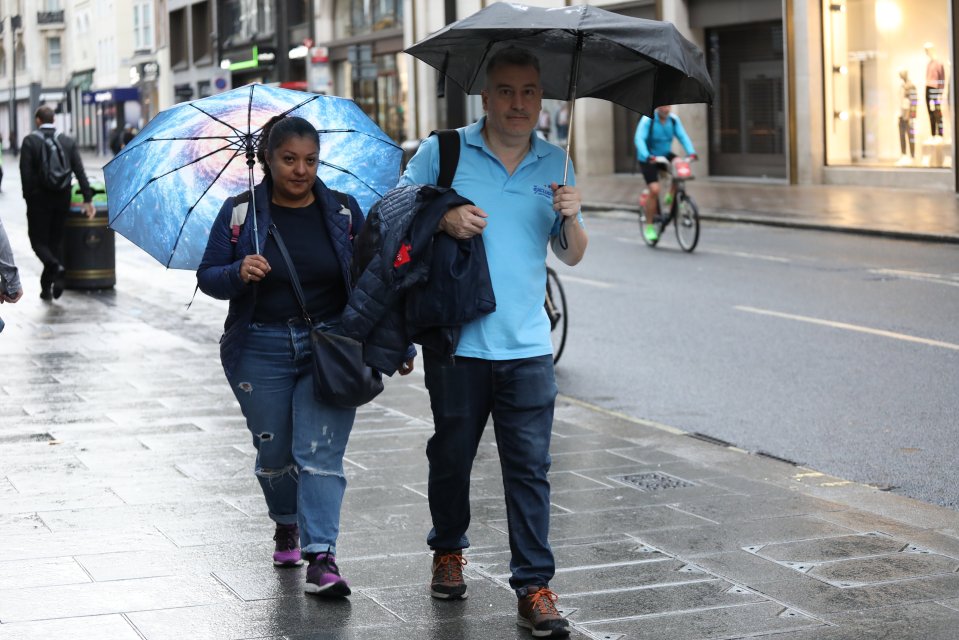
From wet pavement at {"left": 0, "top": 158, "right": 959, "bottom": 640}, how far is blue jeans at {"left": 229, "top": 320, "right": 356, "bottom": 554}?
279 mm

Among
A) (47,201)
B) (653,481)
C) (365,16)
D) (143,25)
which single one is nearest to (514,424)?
(653,481)

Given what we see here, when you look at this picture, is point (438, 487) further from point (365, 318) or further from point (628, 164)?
point (628, 164)

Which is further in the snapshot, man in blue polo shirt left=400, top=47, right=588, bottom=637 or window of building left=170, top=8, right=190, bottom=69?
window of building left=170, top=8, right=190, bottom=69

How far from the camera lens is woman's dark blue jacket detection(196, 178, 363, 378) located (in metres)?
5.22

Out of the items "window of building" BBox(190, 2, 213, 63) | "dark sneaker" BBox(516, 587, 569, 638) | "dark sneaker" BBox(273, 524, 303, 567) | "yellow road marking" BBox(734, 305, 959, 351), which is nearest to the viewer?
"dark sneaker" BBox(516, 587, 569, 638)

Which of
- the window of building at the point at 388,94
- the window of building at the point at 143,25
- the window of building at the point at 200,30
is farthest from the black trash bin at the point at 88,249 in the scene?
the window of building at the point at 143,25

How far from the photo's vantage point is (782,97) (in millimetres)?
30266

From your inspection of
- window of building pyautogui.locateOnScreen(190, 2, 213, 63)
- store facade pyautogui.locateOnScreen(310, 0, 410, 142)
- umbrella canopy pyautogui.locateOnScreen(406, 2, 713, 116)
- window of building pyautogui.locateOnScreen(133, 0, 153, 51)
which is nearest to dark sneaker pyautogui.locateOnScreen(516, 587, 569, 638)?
umbrella canopy pyautogui.locateOnScreen(406, 2, 713, 116)

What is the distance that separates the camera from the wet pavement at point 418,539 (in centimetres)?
484

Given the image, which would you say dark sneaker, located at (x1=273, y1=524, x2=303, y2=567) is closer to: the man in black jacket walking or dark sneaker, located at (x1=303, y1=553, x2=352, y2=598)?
dark sneaker, located at (x1=303, y1=553, x2=352, y2=598)

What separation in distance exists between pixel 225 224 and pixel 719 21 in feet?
89.5

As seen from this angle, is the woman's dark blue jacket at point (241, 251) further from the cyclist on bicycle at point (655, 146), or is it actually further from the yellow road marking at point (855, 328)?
the cyclist on bicycle at point (655, 146)

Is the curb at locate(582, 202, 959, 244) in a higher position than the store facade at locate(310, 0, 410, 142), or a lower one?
lower

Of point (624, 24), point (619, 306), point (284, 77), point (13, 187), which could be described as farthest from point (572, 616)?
point (13, 187)
